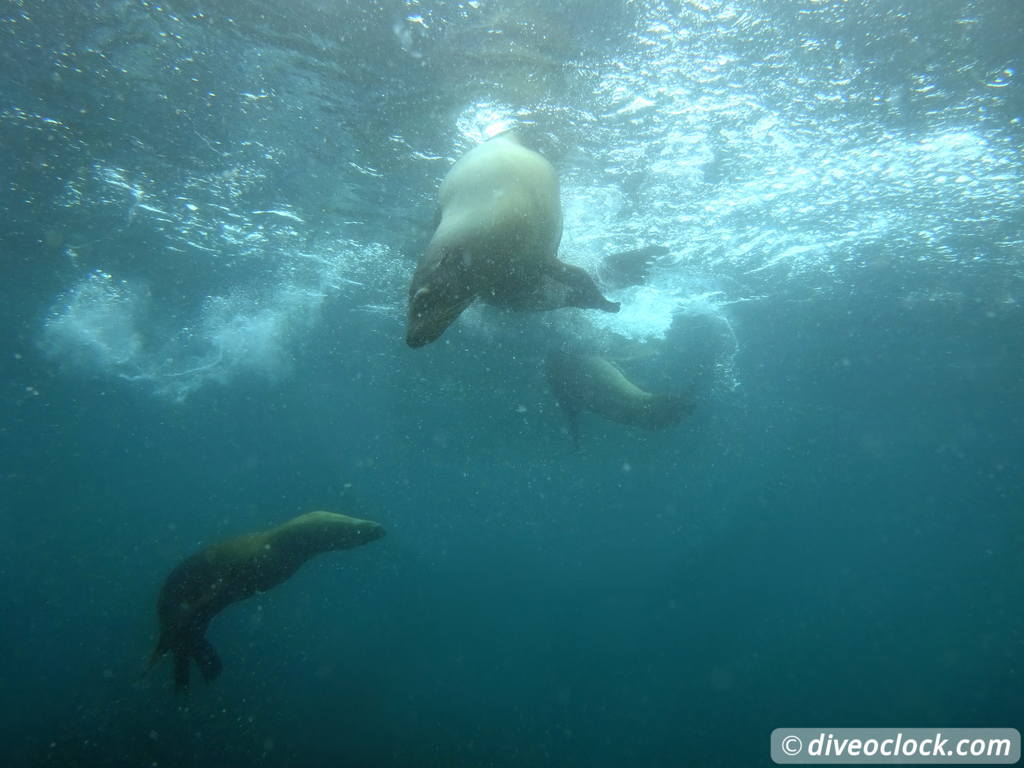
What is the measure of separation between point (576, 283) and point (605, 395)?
7702mm

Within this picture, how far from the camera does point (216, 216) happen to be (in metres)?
12.9

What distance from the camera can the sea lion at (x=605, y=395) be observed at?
10.6 m

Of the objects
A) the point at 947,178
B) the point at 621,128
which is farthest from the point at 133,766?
the point at 947,178

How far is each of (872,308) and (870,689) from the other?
76.6ft

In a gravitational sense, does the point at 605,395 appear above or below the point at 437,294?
below

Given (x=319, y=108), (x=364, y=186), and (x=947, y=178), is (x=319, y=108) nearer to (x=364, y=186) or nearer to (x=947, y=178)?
(x=364, y=186)

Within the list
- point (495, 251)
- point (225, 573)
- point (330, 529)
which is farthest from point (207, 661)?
point (495, 251)

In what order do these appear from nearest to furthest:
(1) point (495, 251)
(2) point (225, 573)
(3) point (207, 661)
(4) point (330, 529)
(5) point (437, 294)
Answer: (5) point (437, 294)
(1) point (495, 251)
(2) point (225, 573)
(3) point (207, 661)
(4) point (330, 529)

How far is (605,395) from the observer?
38.2 feet

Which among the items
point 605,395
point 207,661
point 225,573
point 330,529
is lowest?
point 207,661

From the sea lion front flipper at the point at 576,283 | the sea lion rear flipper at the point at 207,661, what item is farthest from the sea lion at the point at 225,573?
the sea lion front flipper at the point at 576,283

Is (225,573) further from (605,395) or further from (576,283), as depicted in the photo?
(605,395)

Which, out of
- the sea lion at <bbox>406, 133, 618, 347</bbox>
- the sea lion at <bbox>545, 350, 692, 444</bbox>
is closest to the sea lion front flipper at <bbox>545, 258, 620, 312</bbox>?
the sea lion at <bbox>406, 133, 618, 347</bbox>

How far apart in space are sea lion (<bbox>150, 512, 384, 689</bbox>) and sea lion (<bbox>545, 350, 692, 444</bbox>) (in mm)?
5766
